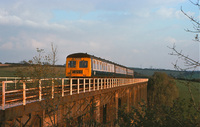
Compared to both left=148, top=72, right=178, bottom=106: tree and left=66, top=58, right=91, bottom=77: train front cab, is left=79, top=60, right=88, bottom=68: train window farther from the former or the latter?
left=148, top=72, right=178, bottom=106: tree

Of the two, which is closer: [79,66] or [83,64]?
[83,64]

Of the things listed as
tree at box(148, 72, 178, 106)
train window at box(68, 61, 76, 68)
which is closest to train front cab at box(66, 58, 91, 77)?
train window at box(68, 61, 76, 68)

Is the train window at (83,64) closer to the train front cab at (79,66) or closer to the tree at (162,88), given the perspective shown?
the train front cab at (79,66)

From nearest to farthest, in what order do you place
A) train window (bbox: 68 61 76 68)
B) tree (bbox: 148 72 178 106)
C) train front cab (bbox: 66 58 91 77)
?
train front cab (bbox: 66 58 91 77) → train window (bbox: 68 61 76 68) → tree (bbox: 148 72 178 106)

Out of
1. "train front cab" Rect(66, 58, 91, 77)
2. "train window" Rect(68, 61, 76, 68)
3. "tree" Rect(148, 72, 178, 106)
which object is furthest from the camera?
"tree" Rect(148, 72, 178, 106)

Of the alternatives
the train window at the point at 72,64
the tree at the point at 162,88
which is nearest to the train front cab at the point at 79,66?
the train window at the point at 72,64

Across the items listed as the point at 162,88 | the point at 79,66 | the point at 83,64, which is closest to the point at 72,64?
the point at 79,66

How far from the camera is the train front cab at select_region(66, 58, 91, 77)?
62.7 ft

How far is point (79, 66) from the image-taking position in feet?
63.9

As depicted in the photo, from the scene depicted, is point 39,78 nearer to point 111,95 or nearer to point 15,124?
point 15,124

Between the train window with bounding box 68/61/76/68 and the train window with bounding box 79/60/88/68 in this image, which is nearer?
the train window with bounding box 79/60/88/68

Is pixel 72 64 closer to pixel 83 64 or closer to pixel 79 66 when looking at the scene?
pixel 79 66

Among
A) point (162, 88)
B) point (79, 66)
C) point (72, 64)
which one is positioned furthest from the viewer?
point (162, 88)

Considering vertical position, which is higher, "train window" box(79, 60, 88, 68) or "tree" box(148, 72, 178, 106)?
"train window" box(79, 60, 88, 68)
